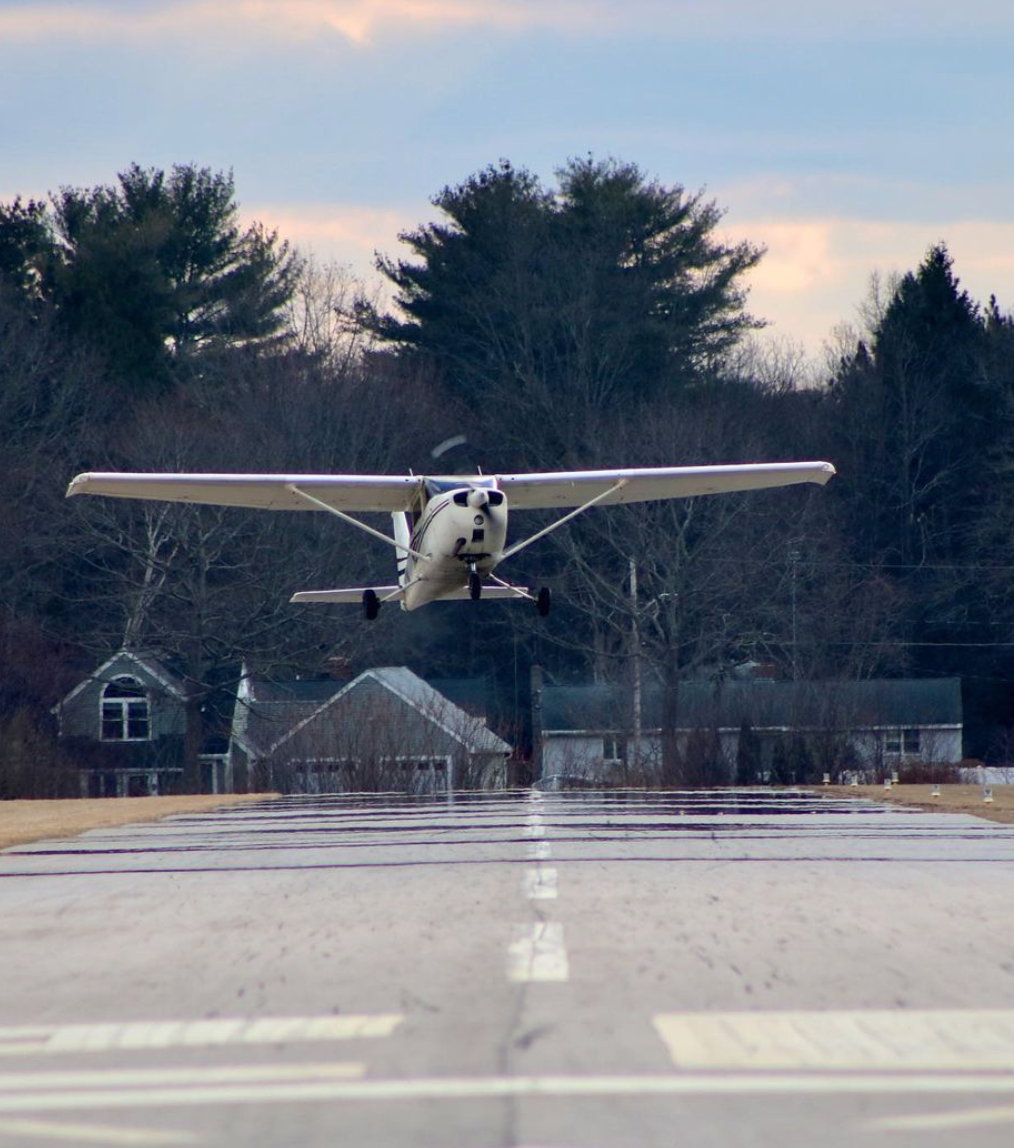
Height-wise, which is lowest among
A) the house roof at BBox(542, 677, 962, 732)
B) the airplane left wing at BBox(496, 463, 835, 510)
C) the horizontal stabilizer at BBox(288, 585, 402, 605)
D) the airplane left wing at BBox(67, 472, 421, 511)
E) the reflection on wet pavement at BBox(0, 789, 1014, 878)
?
the reflection on wet pavement at BBox(0, 789, 1014, 878)

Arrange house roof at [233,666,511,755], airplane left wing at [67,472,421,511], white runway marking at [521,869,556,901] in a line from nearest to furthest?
white runway marking at [521,869,556,901]
airplane left wing at [67,472,421,511]
house roof at [233,666,511,755]

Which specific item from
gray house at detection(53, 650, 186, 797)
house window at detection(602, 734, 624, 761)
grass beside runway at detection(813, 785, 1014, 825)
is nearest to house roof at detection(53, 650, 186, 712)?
gray house at detection(53, 650, 186, 797)

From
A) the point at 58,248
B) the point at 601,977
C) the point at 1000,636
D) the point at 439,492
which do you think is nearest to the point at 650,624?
the point at 1000,636

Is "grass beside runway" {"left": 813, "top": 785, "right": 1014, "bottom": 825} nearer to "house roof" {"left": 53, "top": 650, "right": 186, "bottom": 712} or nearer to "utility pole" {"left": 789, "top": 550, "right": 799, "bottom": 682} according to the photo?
"utility pole" {"left": 789, "top": 550, "right": 799, "bottom": 682}

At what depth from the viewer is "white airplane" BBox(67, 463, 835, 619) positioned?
27125mm

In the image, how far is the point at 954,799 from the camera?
23.0 meters

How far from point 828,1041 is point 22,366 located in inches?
2298

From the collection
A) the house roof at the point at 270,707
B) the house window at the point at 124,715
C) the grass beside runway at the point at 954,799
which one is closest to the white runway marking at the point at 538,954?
the grass beside runway at the point at 954,799

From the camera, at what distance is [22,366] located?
60.2 m

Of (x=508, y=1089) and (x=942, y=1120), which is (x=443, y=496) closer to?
(x=508, y=1089)

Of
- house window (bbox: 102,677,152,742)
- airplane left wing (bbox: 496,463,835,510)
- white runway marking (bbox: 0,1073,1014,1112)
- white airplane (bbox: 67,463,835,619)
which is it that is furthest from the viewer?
house window (bbox: 102,677,152,742)

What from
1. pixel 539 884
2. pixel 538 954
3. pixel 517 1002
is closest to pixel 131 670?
pixel 539 884

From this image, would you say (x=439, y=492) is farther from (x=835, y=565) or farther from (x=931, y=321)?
(x=931, y=321)

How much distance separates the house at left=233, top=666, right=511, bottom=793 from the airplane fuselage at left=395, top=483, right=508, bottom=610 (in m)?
7.11
